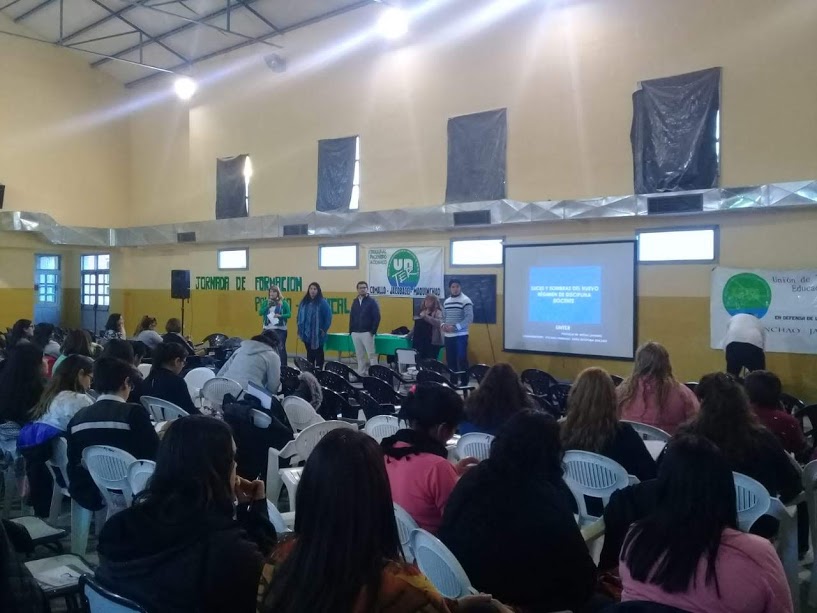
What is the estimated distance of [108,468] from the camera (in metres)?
3.53

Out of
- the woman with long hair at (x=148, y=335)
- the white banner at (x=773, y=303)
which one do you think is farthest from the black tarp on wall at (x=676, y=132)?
the woman with long hair at (x=148, y=335)

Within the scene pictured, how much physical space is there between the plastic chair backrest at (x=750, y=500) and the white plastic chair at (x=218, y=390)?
11.5ft

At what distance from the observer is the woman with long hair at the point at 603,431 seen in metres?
3.43

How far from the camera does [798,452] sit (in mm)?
4047

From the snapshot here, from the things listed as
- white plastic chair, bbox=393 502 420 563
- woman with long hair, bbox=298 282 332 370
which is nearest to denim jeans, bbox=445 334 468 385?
woman with long hair, bbox=298 282 332 370

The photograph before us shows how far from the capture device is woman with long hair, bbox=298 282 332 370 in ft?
37.2

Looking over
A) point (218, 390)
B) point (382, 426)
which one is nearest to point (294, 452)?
point (382, 426)

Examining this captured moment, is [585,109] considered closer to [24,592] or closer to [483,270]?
[483,270]

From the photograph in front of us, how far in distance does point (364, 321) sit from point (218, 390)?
5.73 metres

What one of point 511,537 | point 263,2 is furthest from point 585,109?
point 511,537

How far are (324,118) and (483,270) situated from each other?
4522mm

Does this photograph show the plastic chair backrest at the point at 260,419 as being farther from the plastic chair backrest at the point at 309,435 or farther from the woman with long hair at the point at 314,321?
the woman with long hair at the point at 314,321

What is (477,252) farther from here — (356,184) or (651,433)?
(651,433)

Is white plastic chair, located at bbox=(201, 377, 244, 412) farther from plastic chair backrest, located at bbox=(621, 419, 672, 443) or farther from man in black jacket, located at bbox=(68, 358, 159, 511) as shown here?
plastic chair backrest, located at bbox=(621, 419, 672, 443)
